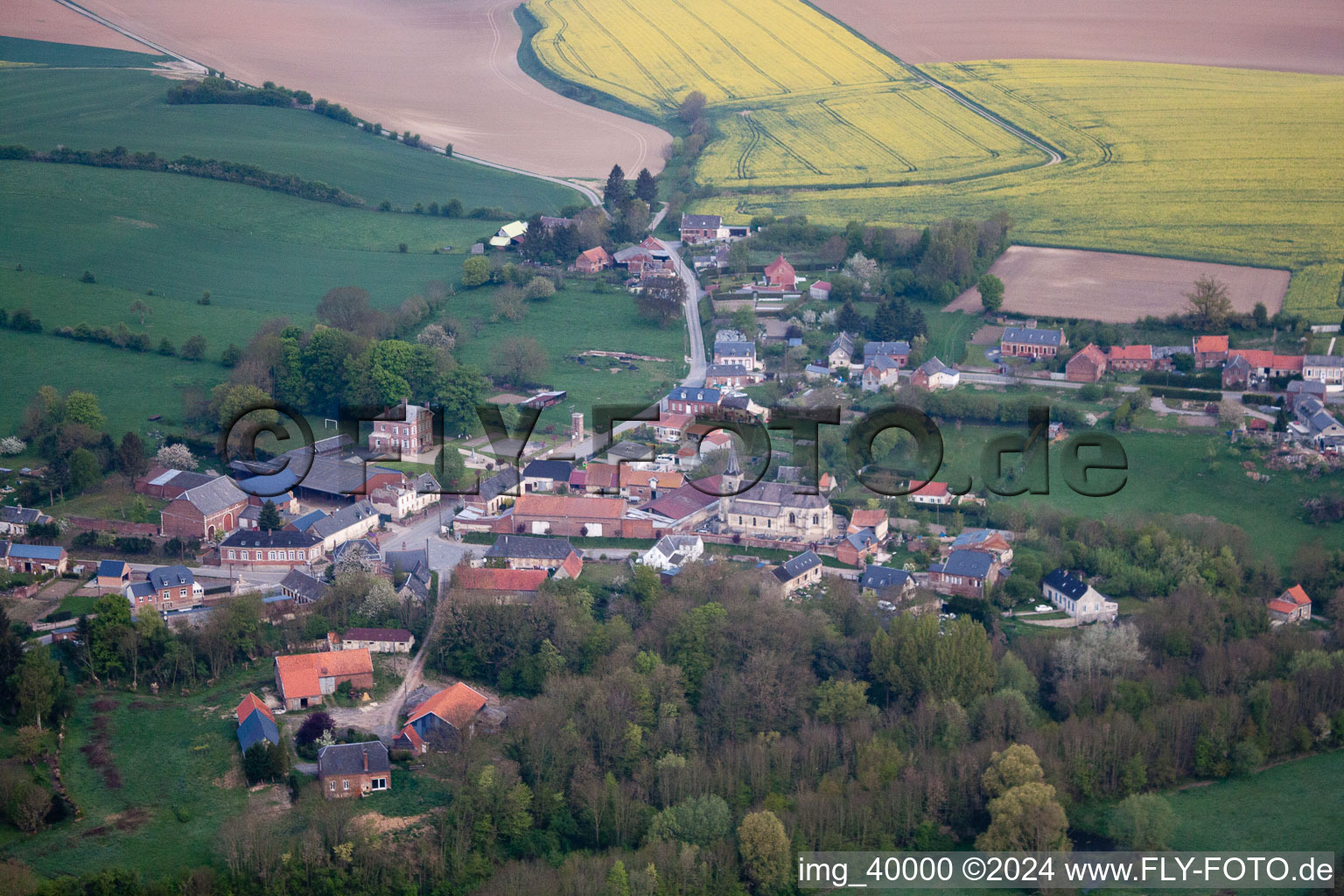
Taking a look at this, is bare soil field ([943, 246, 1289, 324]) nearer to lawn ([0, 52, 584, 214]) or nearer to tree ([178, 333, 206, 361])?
A: lawn ([0, 52, 584, 214])

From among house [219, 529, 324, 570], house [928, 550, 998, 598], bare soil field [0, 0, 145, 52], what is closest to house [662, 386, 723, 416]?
house [928, 550, 998, 598]

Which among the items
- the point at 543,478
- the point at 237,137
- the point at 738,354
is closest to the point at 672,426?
the point at 543,478

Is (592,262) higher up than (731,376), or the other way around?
(592,262)

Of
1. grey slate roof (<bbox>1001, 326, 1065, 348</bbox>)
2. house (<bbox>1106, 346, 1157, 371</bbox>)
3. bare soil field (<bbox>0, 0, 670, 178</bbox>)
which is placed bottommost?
house (<bbox>1106, 346, 1157, 371</bbox>)

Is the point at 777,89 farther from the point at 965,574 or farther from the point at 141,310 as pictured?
the point at 965,574

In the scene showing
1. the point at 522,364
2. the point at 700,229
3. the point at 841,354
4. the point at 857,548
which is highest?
the point at 700,229

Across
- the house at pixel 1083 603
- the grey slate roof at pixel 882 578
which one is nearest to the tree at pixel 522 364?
the grey slate roof at pixel 882 578

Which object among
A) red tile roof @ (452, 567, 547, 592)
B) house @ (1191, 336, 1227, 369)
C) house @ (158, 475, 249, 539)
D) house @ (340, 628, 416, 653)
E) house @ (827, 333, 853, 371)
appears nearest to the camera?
house @ (340, 628, 416, 653)
